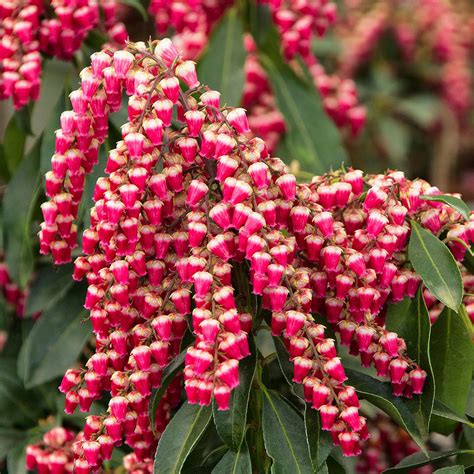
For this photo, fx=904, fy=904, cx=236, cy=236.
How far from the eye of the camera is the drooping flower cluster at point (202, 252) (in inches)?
38.8

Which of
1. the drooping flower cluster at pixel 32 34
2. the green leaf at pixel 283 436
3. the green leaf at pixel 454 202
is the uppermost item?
the drooping flower cluster at pixel 32 34

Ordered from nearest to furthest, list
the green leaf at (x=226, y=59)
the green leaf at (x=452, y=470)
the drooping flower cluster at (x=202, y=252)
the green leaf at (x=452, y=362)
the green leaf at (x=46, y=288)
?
the drooping flower cluster at (x=202, y=252), the green leaf at (x=452, y=470), the green leaf at (x=452, y=362), the green leaf at (x=46, y=288), the green leaf at (x=226, y=59)

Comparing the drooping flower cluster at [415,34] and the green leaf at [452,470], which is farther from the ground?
the green leaf at [452,470]

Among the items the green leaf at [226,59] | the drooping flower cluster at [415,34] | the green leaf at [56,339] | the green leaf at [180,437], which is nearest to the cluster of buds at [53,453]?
the green leaf at [56,339]

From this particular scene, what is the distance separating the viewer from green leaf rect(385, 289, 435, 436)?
1.12 meters

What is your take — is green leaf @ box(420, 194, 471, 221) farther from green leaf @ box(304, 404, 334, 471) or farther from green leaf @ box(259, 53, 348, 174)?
green leaf @ box(259, 53, 348, 174)

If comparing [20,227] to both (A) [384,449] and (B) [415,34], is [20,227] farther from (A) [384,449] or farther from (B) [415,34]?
(B) [415,34]

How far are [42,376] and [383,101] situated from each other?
239cm

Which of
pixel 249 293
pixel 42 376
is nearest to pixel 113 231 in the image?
pixel 249 293

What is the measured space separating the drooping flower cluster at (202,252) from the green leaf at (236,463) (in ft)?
0.31

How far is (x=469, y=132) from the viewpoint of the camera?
4.06 meters

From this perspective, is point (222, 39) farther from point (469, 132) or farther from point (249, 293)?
point (469, 132)

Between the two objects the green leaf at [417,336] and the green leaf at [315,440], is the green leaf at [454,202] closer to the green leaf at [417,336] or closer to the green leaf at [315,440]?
the green leaf at [417,336]

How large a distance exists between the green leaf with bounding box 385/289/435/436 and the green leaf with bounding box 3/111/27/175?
31.2 inches
